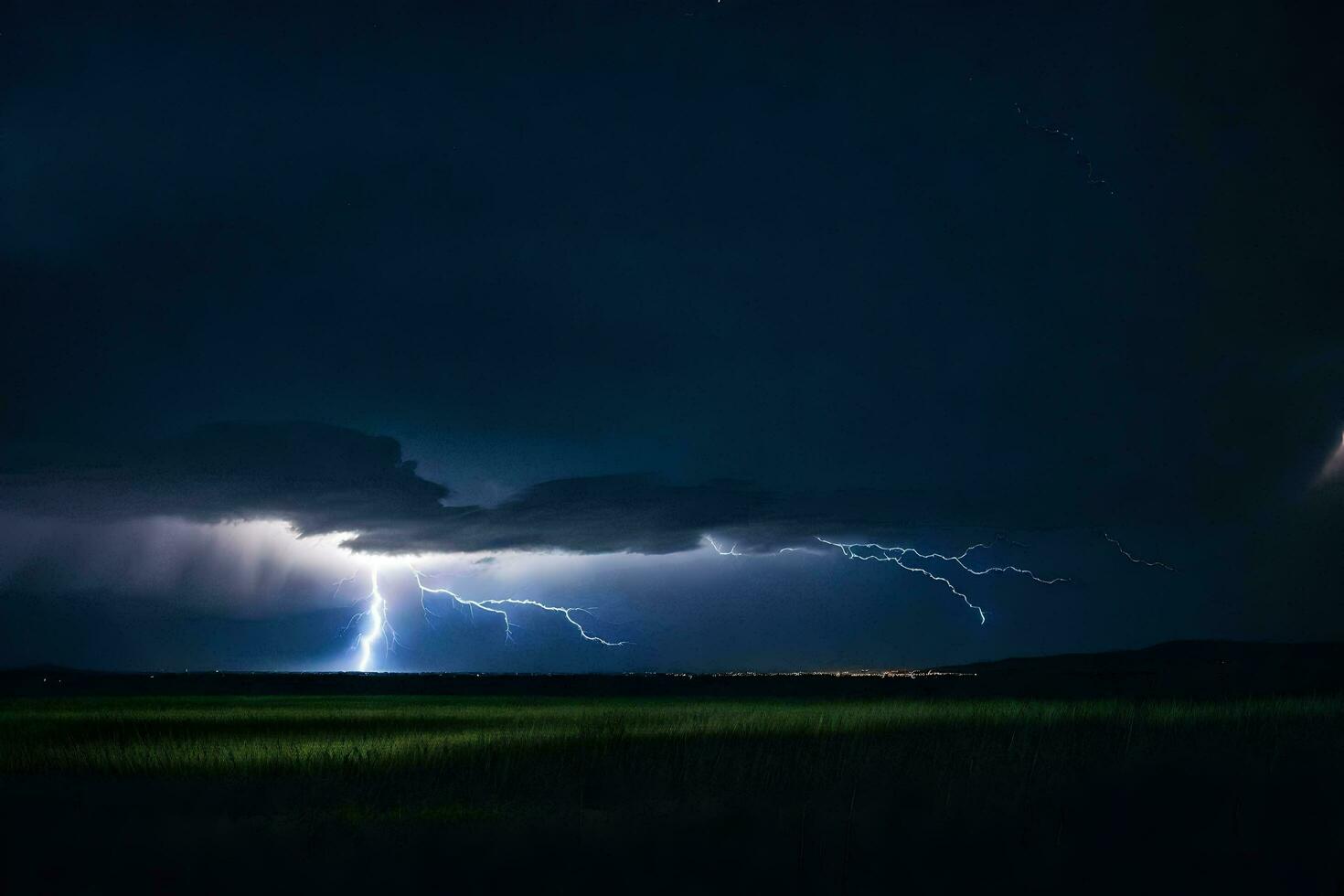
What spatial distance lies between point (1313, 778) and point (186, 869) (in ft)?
49.7

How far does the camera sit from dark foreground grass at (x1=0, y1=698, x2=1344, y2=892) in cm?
1223

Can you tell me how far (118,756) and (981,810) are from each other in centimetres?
1718

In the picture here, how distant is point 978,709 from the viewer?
123 ft

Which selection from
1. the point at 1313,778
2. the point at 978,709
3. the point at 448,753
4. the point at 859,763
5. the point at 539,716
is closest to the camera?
the point at 1313,778

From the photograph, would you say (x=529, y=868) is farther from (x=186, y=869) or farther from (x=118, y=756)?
(x=118, y=756)

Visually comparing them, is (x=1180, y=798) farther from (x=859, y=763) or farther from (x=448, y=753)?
(x=448, y=753)

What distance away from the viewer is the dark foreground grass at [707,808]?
40.1 feet

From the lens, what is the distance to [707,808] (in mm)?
16391

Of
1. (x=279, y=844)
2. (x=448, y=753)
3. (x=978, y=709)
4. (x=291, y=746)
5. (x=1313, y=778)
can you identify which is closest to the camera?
(x=279, y=844)

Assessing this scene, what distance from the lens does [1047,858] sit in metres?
12.8

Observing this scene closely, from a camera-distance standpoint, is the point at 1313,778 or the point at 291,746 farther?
the point at 291,746

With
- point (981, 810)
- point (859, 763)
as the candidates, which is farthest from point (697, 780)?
point (981, 810)

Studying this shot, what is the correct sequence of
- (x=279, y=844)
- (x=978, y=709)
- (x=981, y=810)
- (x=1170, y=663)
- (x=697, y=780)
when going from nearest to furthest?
(x=279, y=844) → (x=981, y=810) → (x=697, y=780) → (x=978, y=709) → (x=1170, y=663)

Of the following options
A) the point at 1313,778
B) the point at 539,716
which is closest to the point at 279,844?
the point at 1313,778
